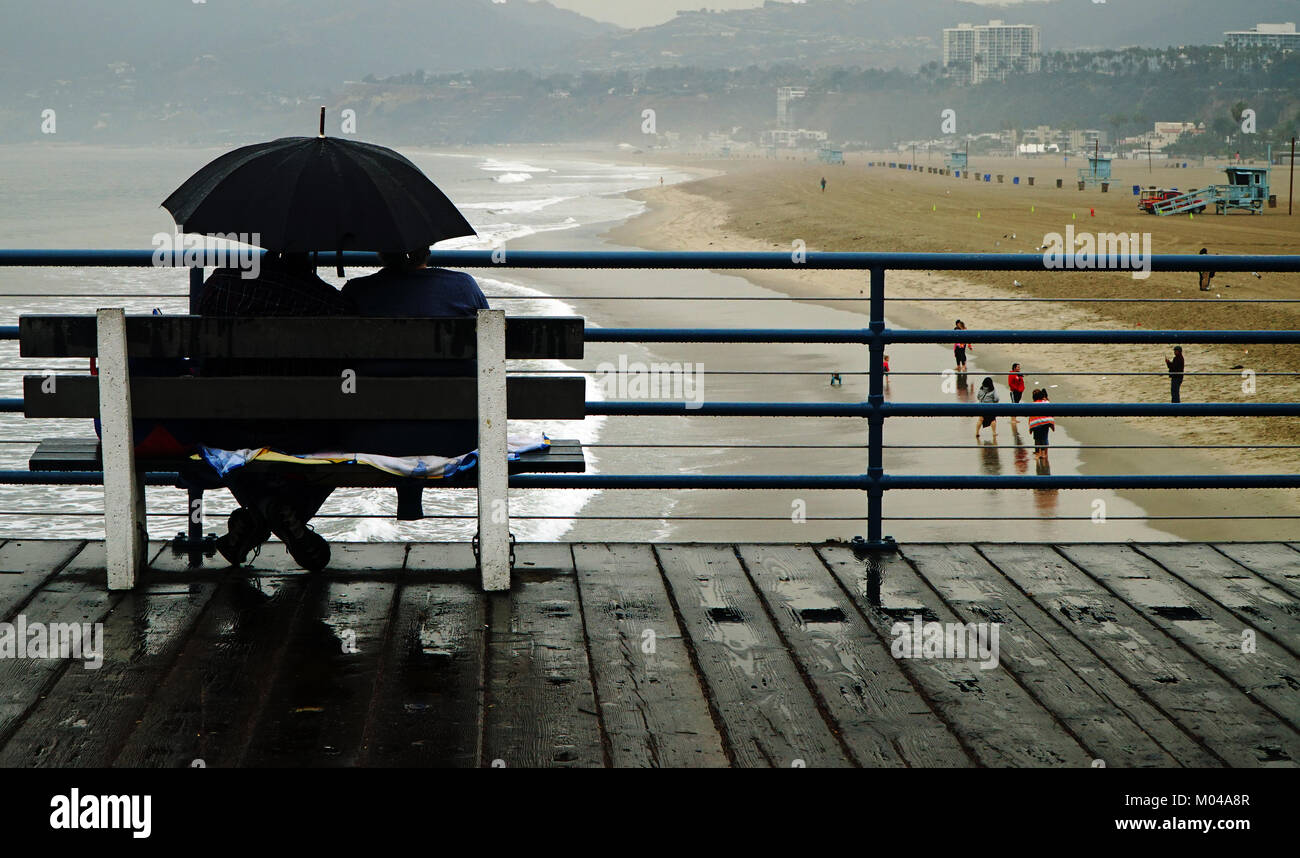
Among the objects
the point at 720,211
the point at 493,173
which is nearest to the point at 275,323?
the point at 720,211

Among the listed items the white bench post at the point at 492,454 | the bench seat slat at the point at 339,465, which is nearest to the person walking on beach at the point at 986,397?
the bench seat slat at the point at 339,465

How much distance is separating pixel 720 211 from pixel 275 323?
57.7m

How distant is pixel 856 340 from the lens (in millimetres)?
4883

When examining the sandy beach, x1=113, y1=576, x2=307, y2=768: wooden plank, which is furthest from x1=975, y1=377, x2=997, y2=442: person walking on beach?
x1=113, y1=576, x2=307, y2=768: wooden plank

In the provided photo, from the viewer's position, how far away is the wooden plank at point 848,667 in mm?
3139

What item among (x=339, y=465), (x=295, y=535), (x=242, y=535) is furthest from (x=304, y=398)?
(x=242, y=535)

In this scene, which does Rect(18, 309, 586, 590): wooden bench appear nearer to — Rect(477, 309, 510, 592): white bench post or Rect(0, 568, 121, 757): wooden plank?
Rect(477, 309, 510, 592): white bench post

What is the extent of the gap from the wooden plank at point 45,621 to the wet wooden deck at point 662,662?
11mm

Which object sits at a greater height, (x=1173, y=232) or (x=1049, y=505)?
(x=1173, y=232)

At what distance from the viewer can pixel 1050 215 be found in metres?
59.1

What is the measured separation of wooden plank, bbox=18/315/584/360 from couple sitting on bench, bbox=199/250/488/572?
0.16 meters

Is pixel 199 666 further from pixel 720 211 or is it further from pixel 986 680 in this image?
pixel 720 211

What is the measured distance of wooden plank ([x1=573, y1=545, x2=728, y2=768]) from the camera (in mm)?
3119

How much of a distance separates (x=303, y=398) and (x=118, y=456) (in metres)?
0.68
